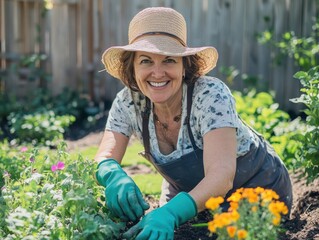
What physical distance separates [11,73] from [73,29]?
0.88 meters

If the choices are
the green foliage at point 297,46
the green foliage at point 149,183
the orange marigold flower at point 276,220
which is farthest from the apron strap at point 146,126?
the green foliage at point 297,46

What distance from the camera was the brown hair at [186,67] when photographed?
3.18 meters

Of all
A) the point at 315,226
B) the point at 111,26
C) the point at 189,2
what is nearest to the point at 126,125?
the point at 315,226

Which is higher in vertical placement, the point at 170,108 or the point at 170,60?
the point at 170,60

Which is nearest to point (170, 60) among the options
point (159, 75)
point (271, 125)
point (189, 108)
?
point (159, 75)

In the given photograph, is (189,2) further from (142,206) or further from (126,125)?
(142,206)

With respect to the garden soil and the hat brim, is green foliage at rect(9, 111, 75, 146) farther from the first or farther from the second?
the hat brim

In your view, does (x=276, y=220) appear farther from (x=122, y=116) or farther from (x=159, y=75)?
(x=122, y=116)

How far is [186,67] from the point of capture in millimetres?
3186

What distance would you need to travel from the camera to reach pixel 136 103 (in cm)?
336

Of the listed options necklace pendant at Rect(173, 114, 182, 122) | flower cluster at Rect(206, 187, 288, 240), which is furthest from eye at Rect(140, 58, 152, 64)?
flower cluster at Rect(206, 187, 288, 240)

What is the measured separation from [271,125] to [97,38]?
3.39m

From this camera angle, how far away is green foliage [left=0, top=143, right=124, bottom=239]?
2432 mm

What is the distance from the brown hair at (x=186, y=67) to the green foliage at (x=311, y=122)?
1.69ft
